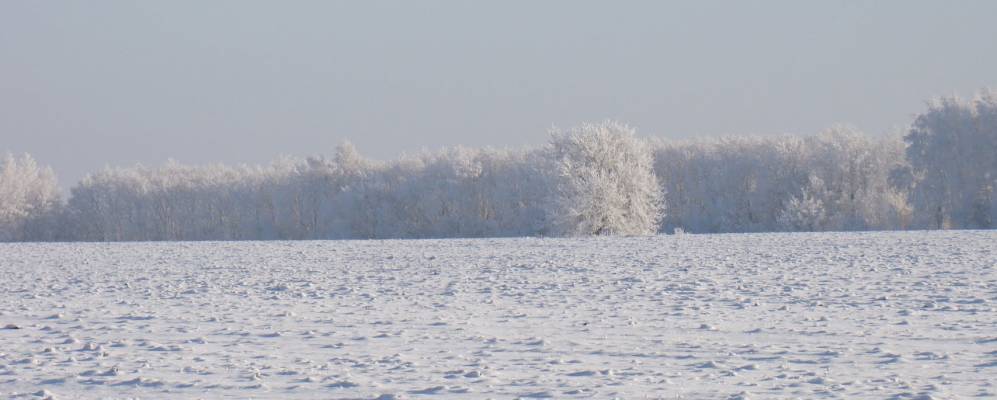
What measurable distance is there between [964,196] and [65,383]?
5434 cm

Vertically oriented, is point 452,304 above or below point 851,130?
below

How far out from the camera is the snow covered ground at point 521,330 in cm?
921

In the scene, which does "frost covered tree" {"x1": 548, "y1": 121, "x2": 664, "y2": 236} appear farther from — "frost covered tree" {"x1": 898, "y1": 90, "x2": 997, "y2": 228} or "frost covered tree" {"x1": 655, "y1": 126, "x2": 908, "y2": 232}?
"frost covered tree" {"x1": 655, "y1": 126, "x2": 908, "y2": 232}

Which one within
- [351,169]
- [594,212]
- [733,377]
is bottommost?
[733,377]

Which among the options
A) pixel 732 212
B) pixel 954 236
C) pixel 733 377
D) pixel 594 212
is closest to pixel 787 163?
pixel 732 212

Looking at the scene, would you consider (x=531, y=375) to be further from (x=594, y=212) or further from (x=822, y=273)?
(x=594, y=212)

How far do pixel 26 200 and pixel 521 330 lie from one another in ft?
257

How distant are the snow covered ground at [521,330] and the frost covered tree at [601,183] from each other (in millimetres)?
20961

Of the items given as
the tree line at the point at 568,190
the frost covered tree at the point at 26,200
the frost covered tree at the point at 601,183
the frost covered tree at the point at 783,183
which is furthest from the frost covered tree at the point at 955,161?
the frost covered tree at the point at 26,200

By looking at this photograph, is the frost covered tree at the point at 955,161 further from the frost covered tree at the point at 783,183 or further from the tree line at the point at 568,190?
the frost covered tree at the point at 783,183

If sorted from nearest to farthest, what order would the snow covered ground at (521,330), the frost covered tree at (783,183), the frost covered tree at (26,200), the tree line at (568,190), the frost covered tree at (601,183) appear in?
the snow covered ground at (521,330)
the frost covered tree at (601,183)
the tree line at (568,190)
the frost covered tree at (783,183)
the frost covered tree at (26,200)

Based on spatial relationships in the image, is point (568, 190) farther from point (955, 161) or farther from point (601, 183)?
point (955, 161)

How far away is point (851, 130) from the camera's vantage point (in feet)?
235

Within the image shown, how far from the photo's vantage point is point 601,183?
1781 inches
